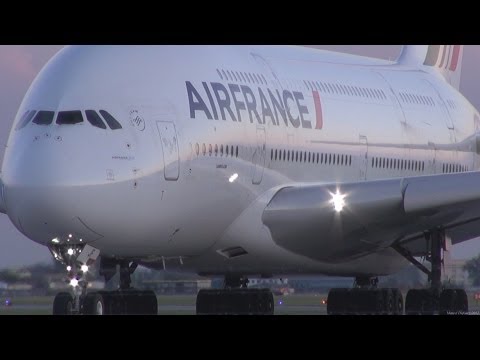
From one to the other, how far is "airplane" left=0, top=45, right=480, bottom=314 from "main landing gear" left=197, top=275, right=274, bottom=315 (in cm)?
5

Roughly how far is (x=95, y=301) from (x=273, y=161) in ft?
17.0

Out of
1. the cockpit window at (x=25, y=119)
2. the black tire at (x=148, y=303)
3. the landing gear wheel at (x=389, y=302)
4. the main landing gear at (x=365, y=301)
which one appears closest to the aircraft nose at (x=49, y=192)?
the cockpit window at (x=25, y=119)

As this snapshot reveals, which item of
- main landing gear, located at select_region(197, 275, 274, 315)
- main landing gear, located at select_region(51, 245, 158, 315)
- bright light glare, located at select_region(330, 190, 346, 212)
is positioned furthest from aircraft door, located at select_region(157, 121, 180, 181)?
main landing gear, located at select_region(197, 275, 274, 315)

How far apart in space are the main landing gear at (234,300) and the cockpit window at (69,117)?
823 cm

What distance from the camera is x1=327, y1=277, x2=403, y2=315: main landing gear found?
36.6 metres

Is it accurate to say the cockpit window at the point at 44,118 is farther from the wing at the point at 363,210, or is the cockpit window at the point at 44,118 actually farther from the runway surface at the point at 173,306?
the runway surface at the point at 173,306

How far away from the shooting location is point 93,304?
31453 mm

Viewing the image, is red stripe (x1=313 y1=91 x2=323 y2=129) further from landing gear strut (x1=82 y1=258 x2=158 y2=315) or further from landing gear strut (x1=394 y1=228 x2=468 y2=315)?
landing gear strut (x1=82 y1=258 x2=158 y2=315)

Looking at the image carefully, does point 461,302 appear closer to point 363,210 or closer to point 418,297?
point 418,297
